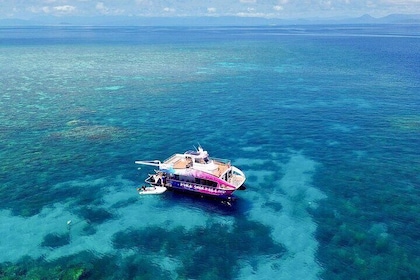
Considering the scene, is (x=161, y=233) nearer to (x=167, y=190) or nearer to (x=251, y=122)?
(x=167, y=190)

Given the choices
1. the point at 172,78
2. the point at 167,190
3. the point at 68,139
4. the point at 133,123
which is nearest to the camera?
the point at 167,190

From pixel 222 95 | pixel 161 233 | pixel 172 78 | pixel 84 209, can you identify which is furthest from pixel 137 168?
pixel 172 78

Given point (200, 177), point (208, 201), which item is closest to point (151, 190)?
point (200, 177)

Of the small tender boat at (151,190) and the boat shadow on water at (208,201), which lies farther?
the small tender boat at (151,190)

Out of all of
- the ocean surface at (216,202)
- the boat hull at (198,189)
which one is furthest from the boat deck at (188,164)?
the ocean surface at (216,202)

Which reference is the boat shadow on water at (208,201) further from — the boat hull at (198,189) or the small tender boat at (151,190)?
the small tender boat at (151,190)

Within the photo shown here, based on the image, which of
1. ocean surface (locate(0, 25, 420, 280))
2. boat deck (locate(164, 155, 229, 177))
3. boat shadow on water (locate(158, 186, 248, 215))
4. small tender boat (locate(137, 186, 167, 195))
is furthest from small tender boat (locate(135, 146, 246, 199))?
ocean surface (locate(0, 25, 420, 280))
